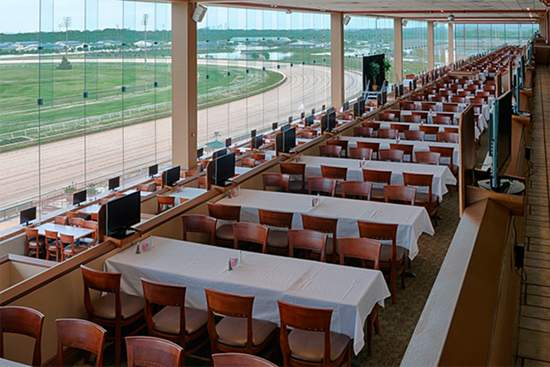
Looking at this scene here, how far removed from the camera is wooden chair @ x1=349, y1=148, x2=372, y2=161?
30.9 feet

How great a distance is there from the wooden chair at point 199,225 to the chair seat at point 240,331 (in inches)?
63.2

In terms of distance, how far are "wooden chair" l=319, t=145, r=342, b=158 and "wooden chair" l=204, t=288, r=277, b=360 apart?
223 inches

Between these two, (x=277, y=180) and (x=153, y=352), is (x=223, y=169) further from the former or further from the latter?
(x=153, y=352)

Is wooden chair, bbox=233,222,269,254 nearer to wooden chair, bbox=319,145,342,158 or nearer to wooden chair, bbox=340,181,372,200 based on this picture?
wooden chair, bbox=340,181,372,200

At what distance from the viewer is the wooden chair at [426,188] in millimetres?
7523

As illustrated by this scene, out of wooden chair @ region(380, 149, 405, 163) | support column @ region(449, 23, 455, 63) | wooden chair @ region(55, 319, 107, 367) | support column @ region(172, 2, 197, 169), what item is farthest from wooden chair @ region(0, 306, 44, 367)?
support column @ region(449, 23, 455, 63)

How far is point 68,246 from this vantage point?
387 inches

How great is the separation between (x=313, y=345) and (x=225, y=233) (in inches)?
100

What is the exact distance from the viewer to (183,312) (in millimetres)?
4359

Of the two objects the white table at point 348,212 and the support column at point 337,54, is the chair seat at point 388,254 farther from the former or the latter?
the support column at point 337,54

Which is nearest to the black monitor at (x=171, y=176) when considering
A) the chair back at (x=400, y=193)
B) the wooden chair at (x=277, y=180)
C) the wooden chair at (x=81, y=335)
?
the wooden chair at (x=277, y=180)

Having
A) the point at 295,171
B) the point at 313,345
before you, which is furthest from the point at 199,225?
the point at 295,171

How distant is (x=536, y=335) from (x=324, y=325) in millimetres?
2105

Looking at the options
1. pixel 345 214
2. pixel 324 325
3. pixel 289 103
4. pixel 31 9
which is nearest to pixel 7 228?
pixel 31 9
